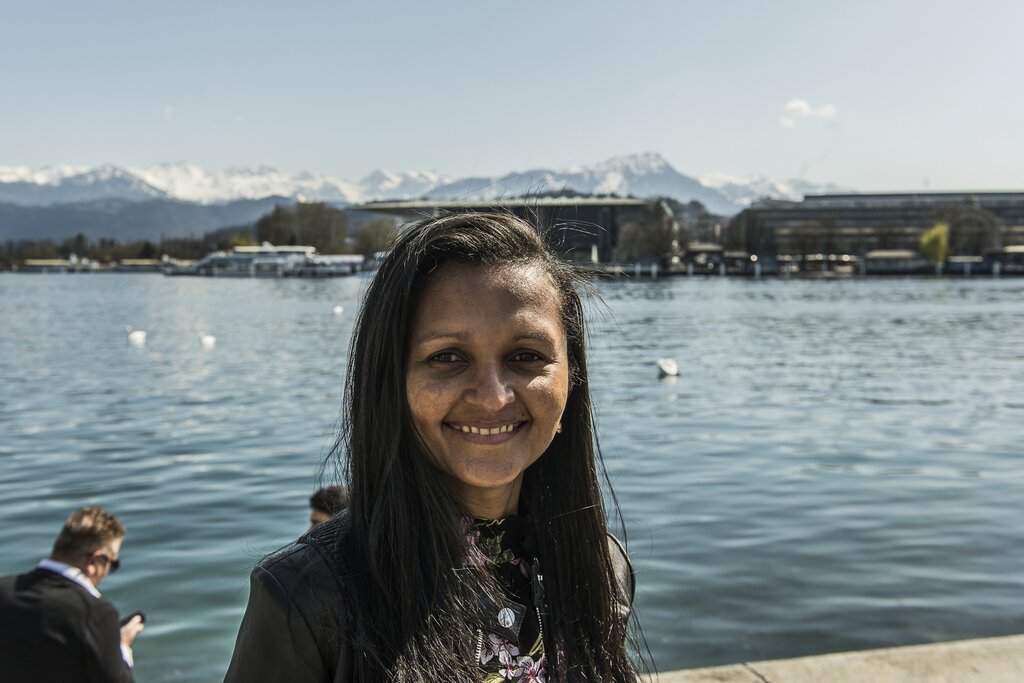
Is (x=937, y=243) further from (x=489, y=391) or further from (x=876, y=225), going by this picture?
(x=489, y=391)

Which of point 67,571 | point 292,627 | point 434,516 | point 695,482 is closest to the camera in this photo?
point 292,627

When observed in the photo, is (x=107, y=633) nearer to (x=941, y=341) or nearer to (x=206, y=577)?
(x=206, y=577)

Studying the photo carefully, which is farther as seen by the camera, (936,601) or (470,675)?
(936,601)

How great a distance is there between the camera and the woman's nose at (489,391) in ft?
6.15

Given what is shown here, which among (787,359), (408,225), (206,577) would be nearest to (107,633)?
(408,225)

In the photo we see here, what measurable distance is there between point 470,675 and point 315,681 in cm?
30

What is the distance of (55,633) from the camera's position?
498 centimetres

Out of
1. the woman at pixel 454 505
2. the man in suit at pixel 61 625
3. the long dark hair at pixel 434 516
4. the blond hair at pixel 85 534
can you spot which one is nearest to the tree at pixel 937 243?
the blond hair at pixel 85 534

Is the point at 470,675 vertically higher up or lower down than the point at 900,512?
higher up

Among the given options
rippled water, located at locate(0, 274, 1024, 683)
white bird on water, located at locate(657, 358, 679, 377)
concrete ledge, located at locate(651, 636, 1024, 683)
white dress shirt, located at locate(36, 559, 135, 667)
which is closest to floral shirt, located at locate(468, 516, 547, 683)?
rippled water, located at locate(0, 274, 1024, 683)

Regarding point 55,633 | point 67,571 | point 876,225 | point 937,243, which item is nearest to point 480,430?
point 55,633

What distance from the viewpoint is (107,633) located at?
521 centimetres

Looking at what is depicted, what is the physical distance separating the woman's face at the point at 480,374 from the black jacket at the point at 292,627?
0.36 metres

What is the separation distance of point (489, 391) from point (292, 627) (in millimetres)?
545
